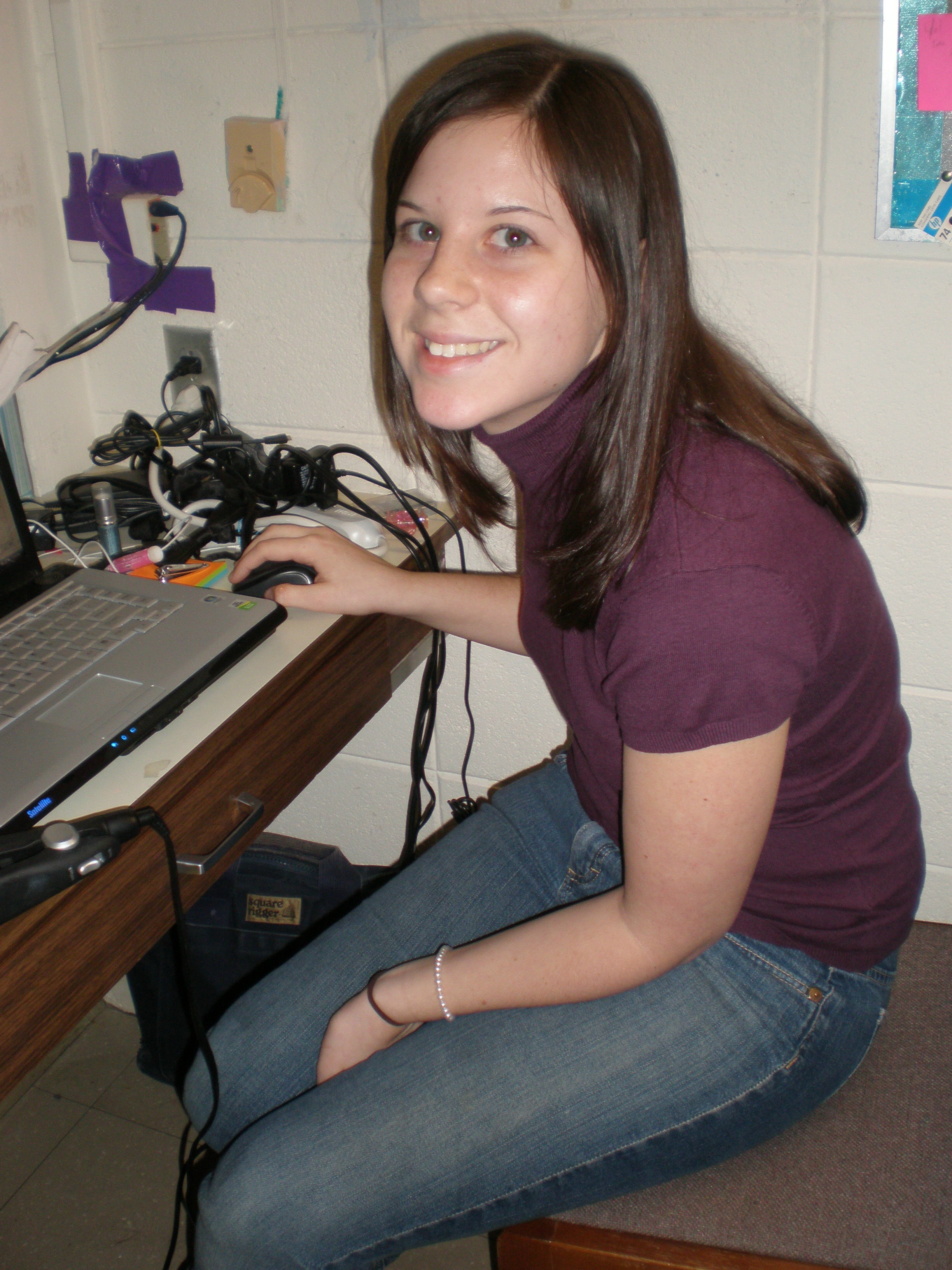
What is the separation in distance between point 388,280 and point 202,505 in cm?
48

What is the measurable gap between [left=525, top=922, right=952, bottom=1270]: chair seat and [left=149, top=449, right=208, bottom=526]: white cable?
85 cm

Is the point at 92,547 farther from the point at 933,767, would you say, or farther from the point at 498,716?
the point at 933,767

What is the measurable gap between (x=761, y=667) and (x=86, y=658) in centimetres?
56

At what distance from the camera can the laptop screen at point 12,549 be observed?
97 centimetres

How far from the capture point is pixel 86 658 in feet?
2.76

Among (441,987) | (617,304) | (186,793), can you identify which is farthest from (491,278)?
(441,987)

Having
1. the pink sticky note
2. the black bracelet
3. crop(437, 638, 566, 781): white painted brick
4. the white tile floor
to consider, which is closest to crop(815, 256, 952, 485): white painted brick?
the pink sticky note

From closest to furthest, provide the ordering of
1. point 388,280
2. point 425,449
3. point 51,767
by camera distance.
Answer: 1. point 51,767
2. point 388,280
3. point 425,449

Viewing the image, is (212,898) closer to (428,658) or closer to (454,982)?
(428,658)

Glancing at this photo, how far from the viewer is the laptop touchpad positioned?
76 centimetres

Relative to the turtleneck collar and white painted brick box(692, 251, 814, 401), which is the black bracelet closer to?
the turtleneck collar

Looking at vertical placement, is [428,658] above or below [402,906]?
above

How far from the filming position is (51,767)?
2.33 feet

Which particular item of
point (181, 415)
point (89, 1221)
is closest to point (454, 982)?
point (89, 1221)
